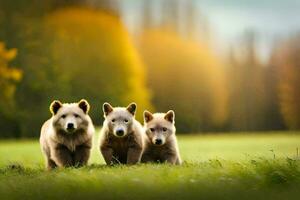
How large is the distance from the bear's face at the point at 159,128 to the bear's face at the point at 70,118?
4.23 feet

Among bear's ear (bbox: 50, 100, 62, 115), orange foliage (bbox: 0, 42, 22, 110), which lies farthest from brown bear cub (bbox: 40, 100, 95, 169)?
orange foliage (bbox: 0, 42, 22, 110)

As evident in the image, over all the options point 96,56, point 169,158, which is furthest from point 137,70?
point 169,158

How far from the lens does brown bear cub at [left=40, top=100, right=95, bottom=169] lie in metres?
A: 13.7

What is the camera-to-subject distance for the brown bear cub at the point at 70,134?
13.7 metres

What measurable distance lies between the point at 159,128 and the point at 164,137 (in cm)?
20

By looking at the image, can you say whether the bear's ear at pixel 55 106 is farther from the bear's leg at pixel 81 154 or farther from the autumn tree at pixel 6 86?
the autumn tree at pixel 6 86

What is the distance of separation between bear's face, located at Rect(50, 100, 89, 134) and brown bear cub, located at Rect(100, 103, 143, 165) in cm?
45

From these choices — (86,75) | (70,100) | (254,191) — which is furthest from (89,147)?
(86,75)

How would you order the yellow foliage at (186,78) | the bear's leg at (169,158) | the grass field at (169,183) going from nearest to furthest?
the grass field at (169,183) < the bear's leg at (169,158) < the yellow foliage at (186,78)

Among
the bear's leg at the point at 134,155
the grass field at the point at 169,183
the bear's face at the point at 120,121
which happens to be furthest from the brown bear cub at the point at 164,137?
the grass field at the point at 169,183

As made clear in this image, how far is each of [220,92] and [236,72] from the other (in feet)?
9.92

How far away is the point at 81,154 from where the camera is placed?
1409cm

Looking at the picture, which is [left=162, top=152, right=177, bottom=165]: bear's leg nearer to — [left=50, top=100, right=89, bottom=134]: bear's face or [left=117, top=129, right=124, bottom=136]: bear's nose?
Answer: [left=117, top=129, right=124, bottom=136]: bear's nose

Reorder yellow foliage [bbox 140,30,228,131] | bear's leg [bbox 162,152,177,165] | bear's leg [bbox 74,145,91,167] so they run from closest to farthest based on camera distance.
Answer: bear's leg [bbox 74,145,91,167] → bear's leg [bbox 162,152,177,165] → yellow foliage [bbox 140,30,228,131]
